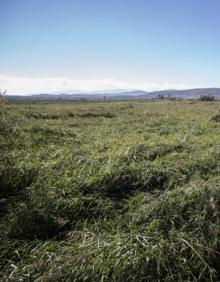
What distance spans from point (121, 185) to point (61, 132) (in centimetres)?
699

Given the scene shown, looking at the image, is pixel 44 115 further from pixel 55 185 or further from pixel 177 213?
pixel 177 213

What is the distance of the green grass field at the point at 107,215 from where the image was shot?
3469 mm

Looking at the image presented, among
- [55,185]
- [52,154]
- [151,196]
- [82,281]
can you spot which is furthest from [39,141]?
[82,281]

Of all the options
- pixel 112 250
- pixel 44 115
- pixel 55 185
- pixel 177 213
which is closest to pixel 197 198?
pixel 177 213

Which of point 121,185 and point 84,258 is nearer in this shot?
point 84,258

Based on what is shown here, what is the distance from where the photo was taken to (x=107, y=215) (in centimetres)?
476

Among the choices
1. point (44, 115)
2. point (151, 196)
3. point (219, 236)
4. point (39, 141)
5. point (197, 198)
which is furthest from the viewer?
point (44, 115)

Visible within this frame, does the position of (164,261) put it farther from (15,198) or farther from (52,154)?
(52,154)

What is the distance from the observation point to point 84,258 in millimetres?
3521

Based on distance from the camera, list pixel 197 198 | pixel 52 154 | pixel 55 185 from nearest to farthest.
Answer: pixel 197 198 → pixel 55 185 → pixel 52 154

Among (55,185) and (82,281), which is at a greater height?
(55,185)

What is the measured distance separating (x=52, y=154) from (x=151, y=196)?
361cm

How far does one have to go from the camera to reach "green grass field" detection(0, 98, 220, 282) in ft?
11.4

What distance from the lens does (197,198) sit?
192 inches
